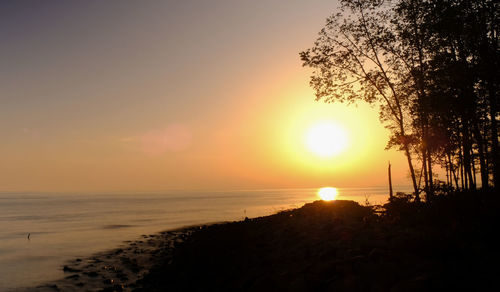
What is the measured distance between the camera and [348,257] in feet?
41.8

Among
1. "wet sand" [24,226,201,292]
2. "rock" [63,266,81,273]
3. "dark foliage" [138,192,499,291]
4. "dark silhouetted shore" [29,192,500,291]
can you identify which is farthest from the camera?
"rock" [63,266,81,273]

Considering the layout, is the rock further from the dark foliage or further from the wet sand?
the dark foliage

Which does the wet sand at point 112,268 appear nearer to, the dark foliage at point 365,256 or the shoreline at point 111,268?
the shoreline at point 111,268

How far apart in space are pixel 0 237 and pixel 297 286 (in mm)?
64055

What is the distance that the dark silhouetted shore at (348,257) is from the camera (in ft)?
32.6

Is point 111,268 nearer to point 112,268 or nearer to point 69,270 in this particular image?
point 112,268

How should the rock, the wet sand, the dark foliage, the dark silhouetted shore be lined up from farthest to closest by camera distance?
the rock, the wet sand, the dark silhouetted shore, the dark foliage

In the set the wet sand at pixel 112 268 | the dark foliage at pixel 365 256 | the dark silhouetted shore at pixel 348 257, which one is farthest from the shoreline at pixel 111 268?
the dark foliage at pixel 365 256

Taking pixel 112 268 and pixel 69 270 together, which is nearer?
pixel 112 268

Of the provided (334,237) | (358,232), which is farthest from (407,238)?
(334,237)

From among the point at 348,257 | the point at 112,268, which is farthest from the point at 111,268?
the point at 348,257

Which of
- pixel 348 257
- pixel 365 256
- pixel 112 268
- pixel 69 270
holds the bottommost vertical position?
pixel 69 270

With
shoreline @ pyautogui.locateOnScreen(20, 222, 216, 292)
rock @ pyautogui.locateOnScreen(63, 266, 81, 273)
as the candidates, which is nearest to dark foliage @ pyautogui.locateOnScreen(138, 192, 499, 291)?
shoreline @ pyautogui.locateOnScreen(20, 222, 216, 292)

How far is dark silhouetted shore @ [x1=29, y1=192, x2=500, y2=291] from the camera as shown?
391 inches
